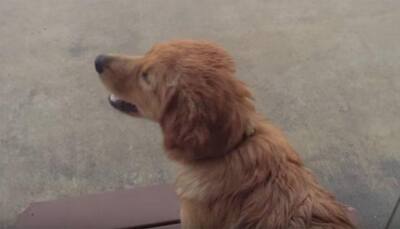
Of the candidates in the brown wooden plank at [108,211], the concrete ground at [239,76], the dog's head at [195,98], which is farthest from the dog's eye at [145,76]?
the concrete ground at [239,76]

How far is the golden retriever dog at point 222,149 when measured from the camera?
1.79 m

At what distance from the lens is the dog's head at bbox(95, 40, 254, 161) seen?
5.81 feet

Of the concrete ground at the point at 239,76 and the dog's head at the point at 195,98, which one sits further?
the concrete ground at the point at 239,76

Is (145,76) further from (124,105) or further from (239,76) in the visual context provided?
(239,76)

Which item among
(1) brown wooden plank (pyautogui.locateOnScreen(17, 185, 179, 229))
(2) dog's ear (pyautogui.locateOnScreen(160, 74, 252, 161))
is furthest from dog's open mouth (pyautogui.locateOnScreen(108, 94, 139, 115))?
(1) brown wooden plank (pyautogui.locateOnScreen(17, 185, 179, 229))

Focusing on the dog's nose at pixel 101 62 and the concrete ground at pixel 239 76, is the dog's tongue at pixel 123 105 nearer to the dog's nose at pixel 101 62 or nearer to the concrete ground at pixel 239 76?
the dog's nose at pixel 101 62

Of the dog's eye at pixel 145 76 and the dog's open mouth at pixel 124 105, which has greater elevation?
the dog's eye at pixel 145 76

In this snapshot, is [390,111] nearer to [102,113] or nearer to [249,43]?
[249,43]

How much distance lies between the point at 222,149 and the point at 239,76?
1718mm

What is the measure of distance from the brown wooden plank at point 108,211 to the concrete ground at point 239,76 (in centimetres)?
31

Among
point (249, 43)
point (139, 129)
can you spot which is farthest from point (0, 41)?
point (249, 43)

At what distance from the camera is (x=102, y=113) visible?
131 inches

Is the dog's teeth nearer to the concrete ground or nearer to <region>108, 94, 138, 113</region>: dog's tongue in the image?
<region>108, 94, 138, 113</region>: dog's tongue

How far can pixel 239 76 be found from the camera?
3518mm
